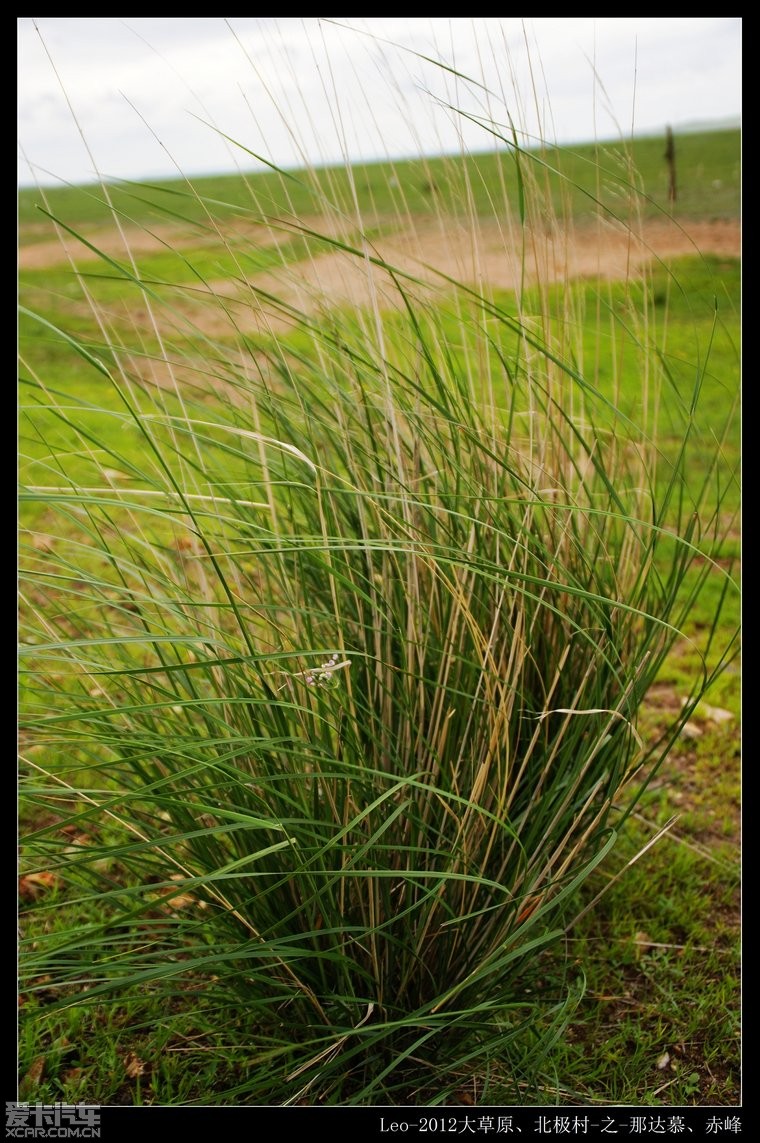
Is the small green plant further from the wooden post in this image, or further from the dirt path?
the wooden post

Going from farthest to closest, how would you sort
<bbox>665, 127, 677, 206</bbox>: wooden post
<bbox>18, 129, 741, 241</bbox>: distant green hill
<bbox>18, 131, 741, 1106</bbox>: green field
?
<bbox>665, 127, 677, 206</bbox>: wooden post, <bbox>18, 129, 741, 241</bbox>: distant green hill, <bbox>18, 131, 741, 1106</bbox>: green field

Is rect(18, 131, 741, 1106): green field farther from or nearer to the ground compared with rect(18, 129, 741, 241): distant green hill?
nearer to the ground

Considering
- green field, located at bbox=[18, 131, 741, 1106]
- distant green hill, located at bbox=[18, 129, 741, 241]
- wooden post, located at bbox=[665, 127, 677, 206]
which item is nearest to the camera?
green field, located at bbox=[18, 131, 741, 1106]

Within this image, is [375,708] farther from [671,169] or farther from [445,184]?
[445,184]

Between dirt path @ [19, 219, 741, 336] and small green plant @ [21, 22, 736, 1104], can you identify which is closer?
small green plant @ [21, 22, 736, 1104]

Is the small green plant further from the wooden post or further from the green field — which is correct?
the wooden post

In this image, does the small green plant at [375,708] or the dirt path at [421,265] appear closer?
the small green plant at [375,708]

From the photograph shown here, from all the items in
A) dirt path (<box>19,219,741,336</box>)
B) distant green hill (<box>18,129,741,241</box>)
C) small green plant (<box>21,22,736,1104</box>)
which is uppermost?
distant green hill (<box>18,129,741,241</box>)

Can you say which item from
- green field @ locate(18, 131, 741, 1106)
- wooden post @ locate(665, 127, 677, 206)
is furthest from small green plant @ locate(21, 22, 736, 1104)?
wooden post @ locate(665, 127, 677, 206)

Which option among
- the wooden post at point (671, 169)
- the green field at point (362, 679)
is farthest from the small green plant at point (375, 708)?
the wooden post at point (671, 169)

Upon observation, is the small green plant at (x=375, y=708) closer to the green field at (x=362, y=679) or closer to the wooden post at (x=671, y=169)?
the green field at (x=362, y=679)

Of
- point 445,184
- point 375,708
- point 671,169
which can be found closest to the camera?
point 375,708

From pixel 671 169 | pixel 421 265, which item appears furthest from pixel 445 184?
pixel 421 265
